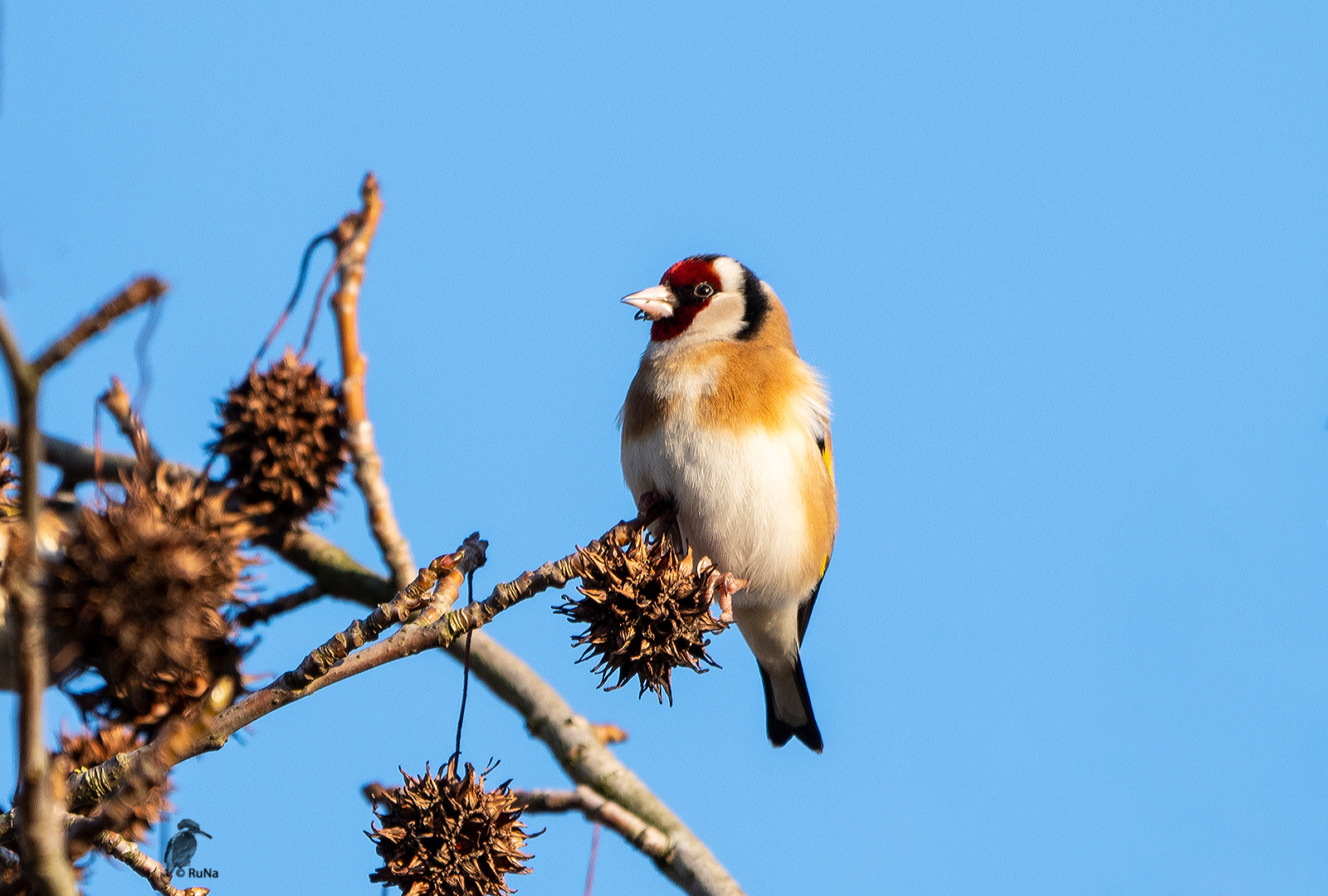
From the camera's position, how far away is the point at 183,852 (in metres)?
3.02

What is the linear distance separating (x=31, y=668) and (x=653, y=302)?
3461 mm

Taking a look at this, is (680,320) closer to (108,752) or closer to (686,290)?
(686,290)

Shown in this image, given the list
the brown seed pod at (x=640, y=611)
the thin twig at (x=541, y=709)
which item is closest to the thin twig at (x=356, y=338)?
the thin twig at (x=541, y=709)

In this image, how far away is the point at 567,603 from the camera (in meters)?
3.31

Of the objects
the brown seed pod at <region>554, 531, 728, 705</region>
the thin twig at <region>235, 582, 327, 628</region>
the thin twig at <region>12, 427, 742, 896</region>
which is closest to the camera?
the brown seed pod at <region>554, 531, 728, 705</region>

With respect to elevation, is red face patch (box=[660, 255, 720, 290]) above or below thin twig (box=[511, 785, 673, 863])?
above

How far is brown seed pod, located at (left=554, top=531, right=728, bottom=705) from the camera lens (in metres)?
3.22

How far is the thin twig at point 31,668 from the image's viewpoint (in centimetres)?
139

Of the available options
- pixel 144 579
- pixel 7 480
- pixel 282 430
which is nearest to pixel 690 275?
pixel 282 430

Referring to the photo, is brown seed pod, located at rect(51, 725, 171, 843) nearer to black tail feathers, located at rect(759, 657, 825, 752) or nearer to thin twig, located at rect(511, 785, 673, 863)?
thin twig, located at rect(511, 785, 673, 863)

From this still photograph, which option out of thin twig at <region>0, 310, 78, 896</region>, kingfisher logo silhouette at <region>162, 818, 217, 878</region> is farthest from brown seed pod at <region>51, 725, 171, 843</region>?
thin twig at <region>0, 310, 78, 896</region>

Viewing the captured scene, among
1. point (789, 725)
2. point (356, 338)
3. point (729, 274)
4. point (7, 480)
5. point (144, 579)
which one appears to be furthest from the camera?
point (789, 725)

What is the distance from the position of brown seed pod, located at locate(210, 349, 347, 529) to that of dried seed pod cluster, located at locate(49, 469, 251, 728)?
188 cm

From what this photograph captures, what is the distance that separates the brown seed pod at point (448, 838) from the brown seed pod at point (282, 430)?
65.7 inches
